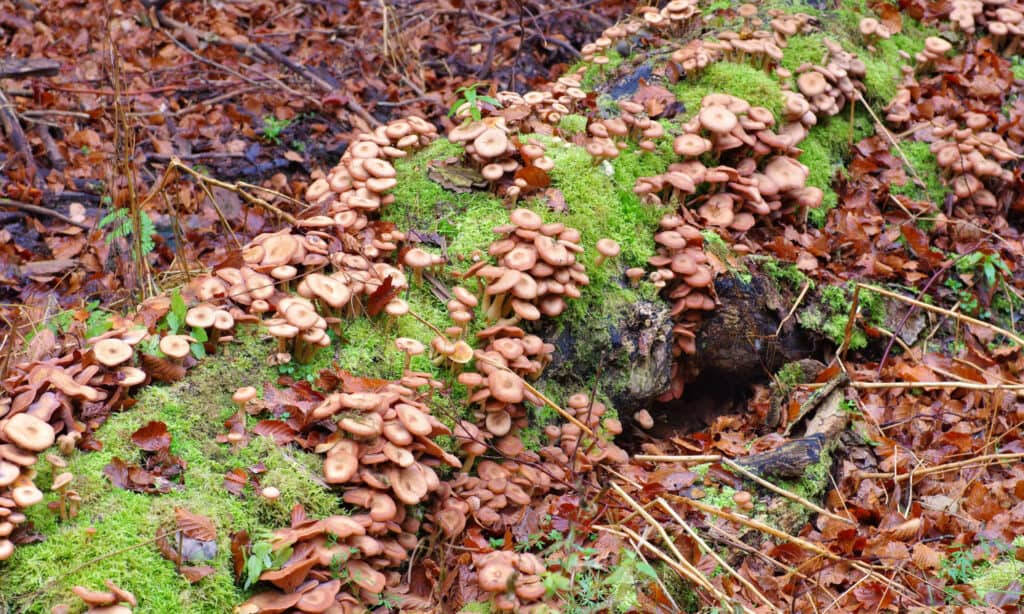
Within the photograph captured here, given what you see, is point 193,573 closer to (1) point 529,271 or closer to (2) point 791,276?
(1) point 529,271

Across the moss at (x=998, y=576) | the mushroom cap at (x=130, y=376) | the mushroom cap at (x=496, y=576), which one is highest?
the mushroom cap at (x=130, y=376)

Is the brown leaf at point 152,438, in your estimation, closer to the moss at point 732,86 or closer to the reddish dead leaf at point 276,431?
the reddish dead leaf at point 276,431

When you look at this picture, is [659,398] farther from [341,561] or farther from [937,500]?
[341,561]

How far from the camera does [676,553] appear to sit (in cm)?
407

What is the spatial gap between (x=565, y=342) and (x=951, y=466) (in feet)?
7.81

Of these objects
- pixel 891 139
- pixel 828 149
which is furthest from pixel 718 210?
pixel 891 139

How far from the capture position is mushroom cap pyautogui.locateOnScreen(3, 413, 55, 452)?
348 cm

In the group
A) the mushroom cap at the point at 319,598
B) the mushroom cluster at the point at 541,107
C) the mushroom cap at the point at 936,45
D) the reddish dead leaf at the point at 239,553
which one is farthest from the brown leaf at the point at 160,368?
the mushroom cap at the point at 936,45

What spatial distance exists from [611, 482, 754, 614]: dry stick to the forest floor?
2.0 inches

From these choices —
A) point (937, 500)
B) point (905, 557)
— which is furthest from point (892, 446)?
point (905, 557)

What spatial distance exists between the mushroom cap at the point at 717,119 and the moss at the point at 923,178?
72.0 inches

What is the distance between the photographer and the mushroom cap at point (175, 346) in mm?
4102

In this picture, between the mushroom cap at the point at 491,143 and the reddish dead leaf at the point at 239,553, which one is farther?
the mushroom cap at the point at 491,143

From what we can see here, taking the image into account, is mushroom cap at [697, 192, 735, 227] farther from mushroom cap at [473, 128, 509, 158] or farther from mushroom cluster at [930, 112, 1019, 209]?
mushroom cluster at [930, 112, 1019, 209]
